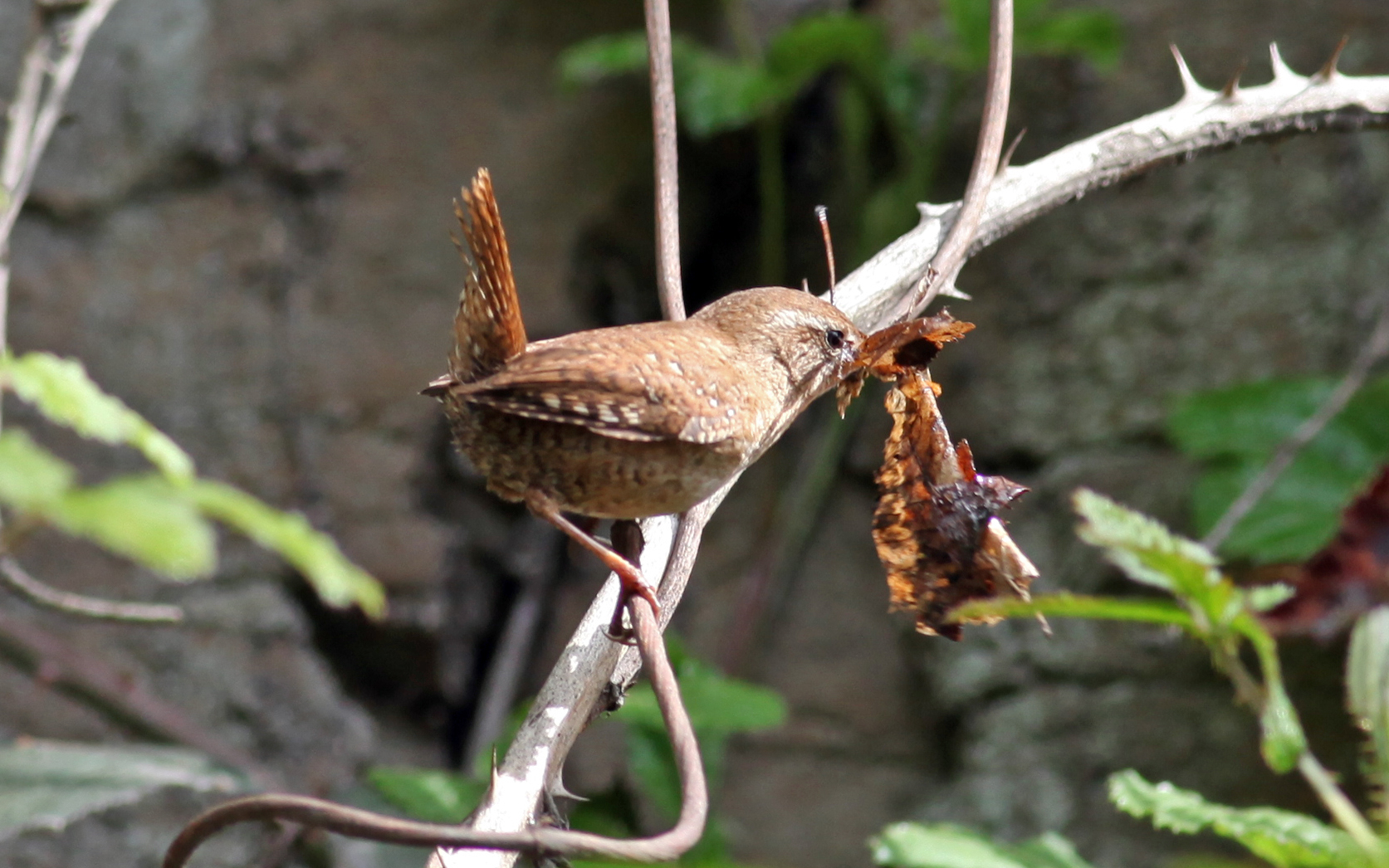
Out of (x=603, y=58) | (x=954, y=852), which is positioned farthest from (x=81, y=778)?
(x=603, y=58)

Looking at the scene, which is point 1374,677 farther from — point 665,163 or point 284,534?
point 665,163

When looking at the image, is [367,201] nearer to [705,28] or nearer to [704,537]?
[705,28]

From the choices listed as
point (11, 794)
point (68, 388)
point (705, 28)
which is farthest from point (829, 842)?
point (68, 388)

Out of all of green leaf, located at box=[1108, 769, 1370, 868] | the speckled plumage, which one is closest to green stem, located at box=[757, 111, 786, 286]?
the speckled plumage

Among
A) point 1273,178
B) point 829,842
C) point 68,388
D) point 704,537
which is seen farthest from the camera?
point 704,537

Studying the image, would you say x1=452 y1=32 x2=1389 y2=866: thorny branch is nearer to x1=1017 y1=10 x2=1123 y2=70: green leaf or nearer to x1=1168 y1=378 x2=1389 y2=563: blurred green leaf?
x1=1168 y1=378 x2=1389 y2=563: blurred green leaf

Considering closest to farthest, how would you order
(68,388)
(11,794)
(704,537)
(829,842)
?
(68,388) → (11,794) → (829,842) → (704,537)
